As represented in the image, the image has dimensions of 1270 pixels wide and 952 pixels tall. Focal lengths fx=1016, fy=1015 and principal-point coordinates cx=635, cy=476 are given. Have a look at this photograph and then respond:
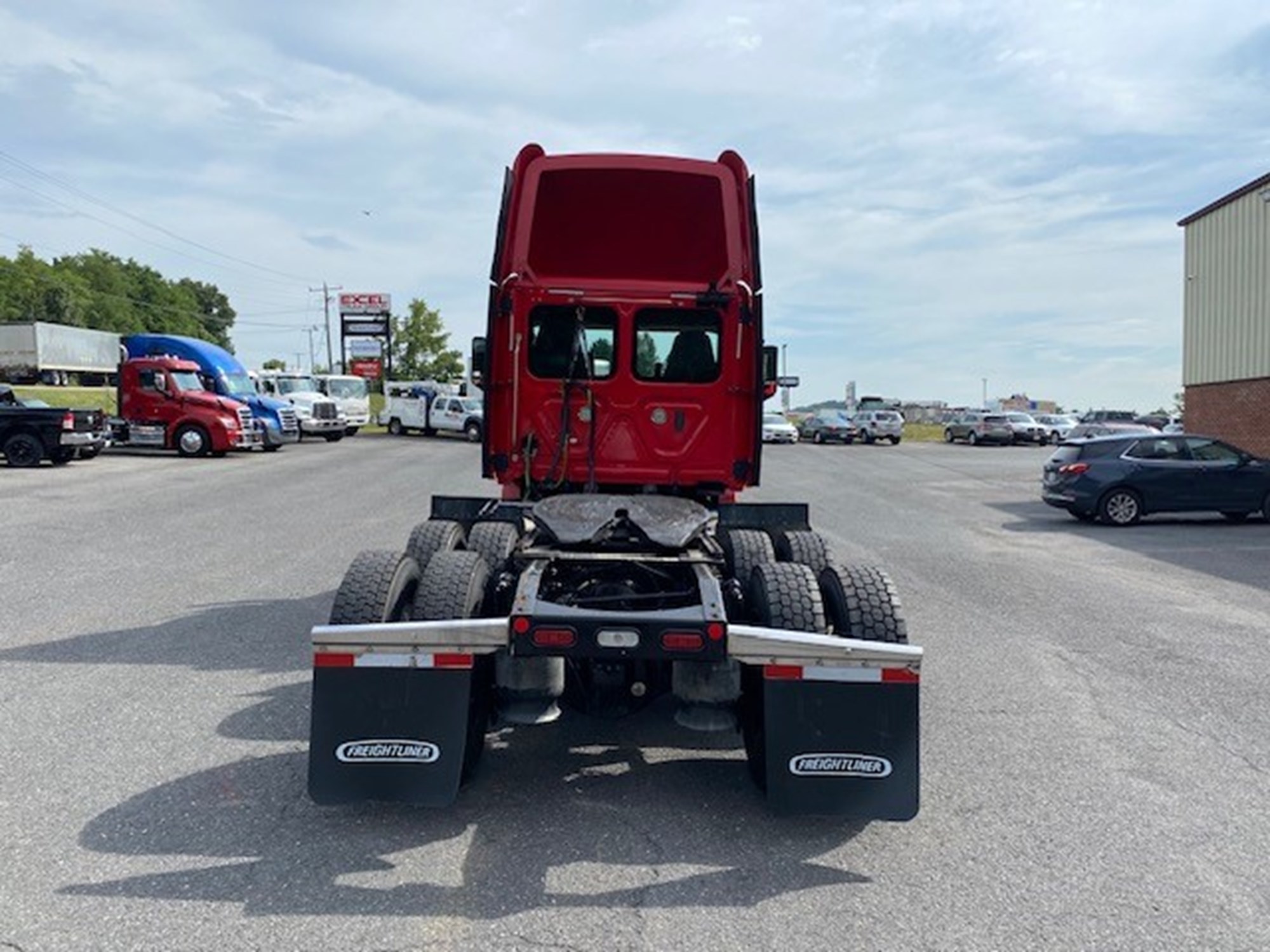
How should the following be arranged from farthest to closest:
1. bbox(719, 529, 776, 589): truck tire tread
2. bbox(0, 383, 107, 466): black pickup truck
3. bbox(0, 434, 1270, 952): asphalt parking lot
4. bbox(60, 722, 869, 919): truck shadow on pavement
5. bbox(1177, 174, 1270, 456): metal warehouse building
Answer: bbox(1177, 174, 1270, 456): metal warehouse building < bbox(0, 383, 107, 466): black pickup truck < bbox(719, 529, 776, 589): truck tire tread < bbox(60, 722, 869, 919): truck shadow on pavement < bbox(0, 434, 1270, 952): asphalt parking lot

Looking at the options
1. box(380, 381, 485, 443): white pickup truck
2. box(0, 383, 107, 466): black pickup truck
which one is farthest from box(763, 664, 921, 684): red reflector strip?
box(380, 381, 485, 443): white pickup truck

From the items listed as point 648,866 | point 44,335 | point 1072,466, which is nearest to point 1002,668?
point 648,866

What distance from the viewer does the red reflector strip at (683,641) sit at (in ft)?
12.8

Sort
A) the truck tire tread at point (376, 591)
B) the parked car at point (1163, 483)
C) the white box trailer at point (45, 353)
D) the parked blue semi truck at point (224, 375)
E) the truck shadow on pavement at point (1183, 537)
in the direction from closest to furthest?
the truck tire tread at point (376, 591)
the truck shadow on pavement at point (1183, 537)
the parked car at point (1163, 483)
the parked blue semi truck at point (224, 375)
the white box trailer at point (45, 353)

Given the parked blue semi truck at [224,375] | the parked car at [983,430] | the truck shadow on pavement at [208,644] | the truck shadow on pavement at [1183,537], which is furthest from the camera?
the parked car at [983,430]

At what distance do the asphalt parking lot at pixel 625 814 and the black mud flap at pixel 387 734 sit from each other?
0.70 ft

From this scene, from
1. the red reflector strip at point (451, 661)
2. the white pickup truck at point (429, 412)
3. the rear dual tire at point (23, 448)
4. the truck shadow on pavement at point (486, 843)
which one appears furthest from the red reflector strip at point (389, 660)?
the white pickup truck at point (429, 412)

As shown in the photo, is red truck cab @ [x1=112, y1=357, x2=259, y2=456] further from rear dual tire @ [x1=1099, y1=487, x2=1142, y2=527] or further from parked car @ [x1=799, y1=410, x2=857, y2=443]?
parked car @ [x1=799, y1=410, x2=857, y2=443]

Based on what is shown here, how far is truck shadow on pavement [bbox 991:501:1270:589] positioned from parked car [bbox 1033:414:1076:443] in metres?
29.4

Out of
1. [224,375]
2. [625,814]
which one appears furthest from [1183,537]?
[224,375]

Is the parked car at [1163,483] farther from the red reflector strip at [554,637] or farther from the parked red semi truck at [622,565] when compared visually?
the red reflector strip at [554,637]

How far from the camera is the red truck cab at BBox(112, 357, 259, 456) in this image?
2641 cm

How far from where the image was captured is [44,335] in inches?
2370

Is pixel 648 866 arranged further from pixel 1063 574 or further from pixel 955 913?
pixel 1063 574
